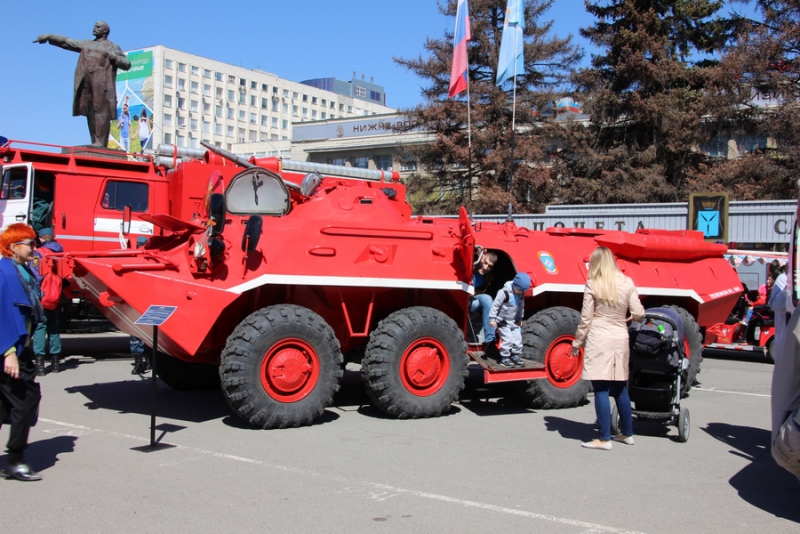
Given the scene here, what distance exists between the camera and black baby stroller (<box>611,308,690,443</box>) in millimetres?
7316

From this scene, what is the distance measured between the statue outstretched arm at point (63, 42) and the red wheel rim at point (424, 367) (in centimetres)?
1069

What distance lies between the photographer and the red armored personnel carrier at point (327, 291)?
7.27 metres

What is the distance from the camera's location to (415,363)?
8.03m

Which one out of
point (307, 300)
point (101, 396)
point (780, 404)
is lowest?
point (101, 396)

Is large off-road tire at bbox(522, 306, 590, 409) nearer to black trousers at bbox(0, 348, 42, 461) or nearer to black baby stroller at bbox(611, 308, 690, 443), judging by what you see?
black baby stroller at bbox(611, 308, 690, 443)

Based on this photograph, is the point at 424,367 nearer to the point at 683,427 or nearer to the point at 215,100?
the point at 683,427

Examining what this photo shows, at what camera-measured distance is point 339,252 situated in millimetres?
7918

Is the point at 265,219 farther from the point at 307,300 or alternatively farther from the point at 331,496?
the point at 331,496

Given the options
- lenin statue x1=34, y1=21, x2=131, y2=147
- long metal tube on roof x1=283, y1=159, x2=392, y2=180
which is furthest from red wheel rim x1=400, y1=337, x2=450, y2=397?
lenin statue x1=34, y1=21, x2=131, y2=147

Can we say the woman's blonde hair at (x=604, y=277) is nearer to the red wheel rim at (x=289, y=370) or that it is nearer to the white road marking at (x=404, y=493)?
the white road marking at (x=404, y=493)

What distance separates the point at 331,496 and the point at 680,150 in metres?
24.1

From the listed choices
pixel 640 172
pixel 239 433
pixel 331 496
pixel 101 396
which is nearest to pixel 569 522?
pixel 331 496

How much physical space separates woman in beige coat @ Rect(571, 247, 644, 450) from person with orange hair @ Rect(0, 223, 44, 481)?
178 inches

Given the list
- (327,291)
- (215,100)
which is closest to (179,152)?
(327,291)
